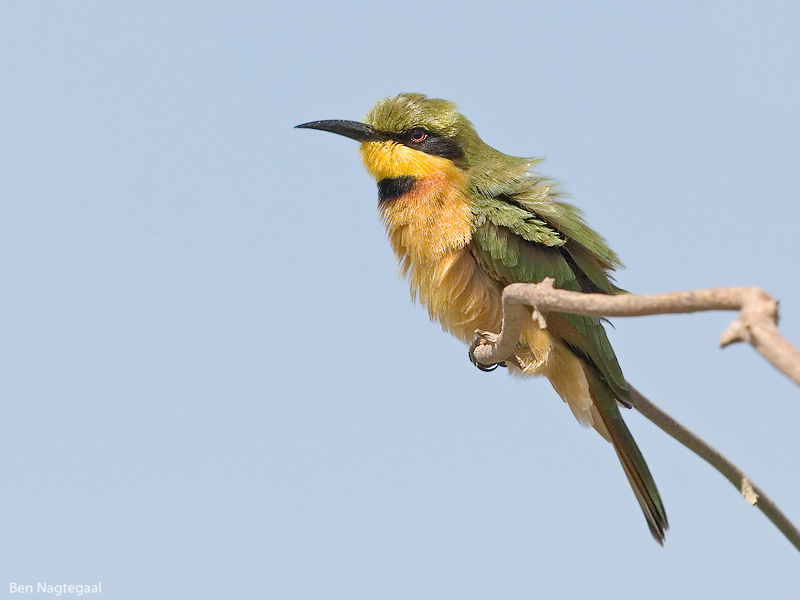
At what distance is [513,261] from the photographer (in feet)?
10.5

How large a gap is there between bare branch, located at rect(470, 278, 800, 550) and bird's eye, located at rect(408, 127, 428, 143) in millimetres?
1129

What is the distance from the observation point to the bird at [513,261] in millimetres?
3244

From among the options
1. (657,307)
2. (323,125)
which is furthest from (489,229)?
(657,307)

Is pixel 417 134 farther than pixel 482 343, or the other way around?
pixel 417 134

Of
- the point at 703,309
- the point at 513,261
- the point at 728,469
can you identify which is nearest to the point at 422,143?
the point at 513,261

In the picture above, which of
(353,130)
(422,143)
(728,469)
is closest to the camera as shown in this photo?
(728,469)

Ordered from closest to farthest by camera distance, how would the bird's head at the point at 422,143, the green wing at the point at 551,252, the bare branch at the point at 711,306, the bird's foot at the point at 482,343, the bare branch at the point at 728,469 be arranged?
the bare branch at the point at 711,306 → the bare branch at the point at 728,469 → the bird's foot at the point at 482,343 → the green wing at the point at 551,252 → the bird's head at the point at 422,143

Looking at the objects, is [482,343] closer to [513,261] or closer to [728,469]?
[513,261]

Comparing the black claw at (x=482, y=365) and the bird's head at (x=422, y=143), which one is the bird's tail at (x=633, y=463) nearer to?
the black claw at (x=482, y=365)

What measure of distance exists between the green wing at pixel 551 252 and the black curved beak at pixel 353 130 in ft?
2.10

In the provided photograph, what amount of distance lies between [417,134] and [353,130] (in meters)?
0.30

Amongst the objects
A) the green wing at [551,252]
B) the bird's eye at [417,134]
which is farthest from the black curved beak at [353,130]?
the green wing at [551,252]

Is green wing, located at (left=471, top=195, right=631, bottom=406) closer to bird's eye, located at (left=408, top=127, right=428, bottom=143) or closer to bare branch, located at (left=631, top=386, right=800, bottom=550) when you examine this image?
bare branch, located at (left=631, top=386, right=800, bottom=550)

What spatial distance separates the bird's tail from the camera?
10.9 feet
